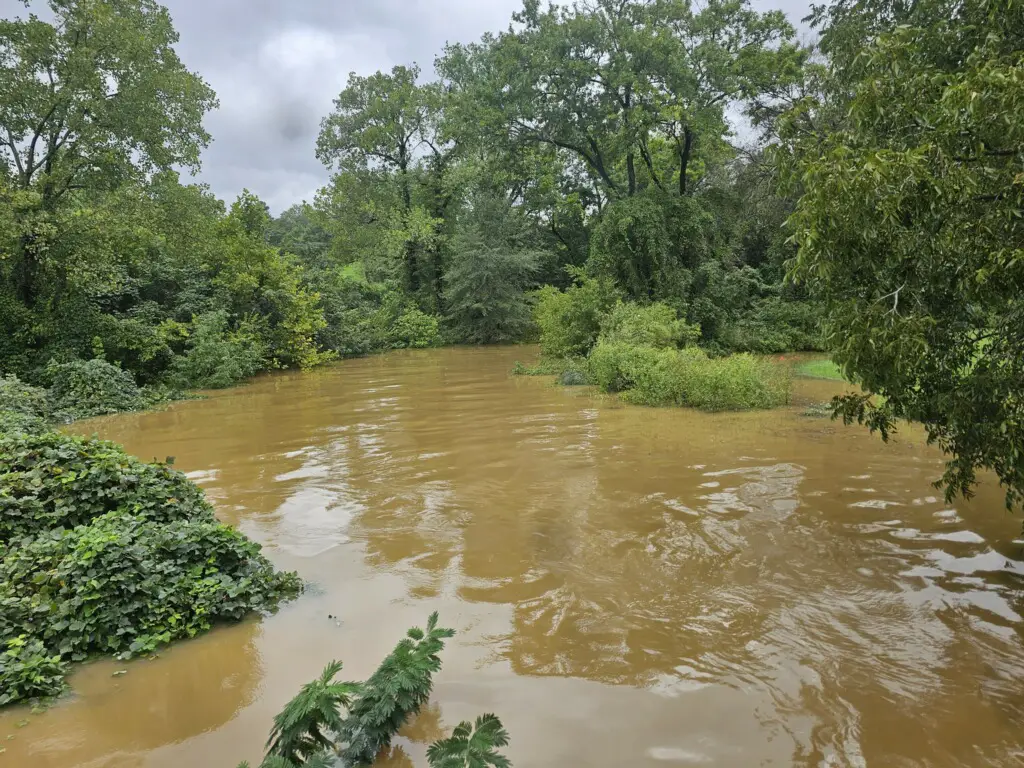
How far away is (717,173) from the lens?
2942cm

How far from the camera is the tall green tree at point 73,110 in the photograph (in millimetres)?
16172

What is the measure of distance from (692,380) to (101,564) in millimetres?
10468

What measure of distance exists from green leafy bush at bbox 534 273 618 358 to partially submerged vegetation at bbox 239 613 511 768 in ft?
55.8

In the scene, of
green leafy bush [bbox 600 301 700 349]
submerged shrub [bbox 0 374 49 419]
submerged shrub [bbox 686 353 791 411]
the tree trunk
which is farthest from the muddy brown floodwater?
the tree trunk

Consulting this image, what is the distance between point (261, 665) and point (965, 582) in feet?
17.7

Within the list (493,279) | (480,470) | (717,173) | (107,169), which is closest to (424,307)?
(493,279)

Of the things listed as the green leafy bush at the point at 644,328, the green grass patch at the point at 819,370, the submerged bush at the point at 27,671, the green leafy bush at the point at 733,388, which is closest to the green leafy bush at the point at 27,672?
the submerged bush at the point at 27,671

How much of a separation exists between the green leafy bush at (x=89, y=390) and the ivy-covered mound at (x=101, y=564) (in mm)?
9781

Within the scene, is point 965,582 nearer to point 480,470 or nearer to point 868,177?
point 868,177

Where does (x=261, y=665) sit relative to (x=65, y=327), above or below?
below

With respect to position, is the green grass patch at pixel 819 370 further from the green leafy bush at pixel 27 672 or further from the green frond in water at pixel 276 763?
the green leafy bush at pixel 27 672

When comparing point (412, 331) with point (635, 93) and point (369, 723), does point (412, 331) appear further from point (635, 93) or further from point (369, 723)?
point (369, 723)

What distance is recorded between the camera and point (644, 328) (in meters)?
16.7

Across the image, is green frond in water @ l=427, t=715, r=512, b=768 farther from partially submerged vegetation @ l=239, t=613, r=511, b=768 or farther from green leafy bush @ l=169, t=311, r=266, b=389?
green leafy bush @ l=169, t=311, r=266, b=389
